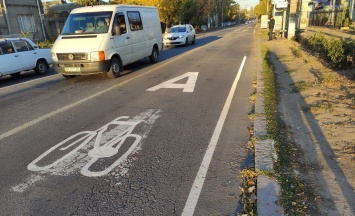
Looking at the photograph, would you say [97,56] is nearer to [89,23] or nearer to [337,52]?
[89,23]

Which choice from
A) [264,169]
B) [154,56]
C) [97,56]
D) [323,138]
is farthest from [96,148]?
[154,56]

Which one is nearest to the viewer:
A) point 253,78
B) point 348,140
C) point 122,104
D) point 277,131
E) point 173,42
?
point 348,140

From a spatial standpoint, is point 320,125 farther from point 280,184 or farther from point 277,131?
point 280,184

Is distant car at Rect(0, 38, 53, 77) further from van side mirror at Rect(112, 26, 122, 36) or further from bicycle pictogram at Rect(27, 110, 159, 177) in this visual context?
bicycle pictogram at Rect(27, 110, 159, 177)

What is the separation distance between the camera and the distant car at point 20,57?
35.0ft

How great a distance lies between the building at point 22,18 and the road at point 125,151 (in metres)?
20.1

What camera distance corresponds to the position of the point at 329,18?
32.0 metres

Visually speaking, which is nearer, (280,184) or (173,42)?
(280,184)

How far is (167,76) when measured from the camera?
10195 mm

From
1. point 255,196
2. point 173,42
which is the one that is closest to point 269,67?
point 255,196

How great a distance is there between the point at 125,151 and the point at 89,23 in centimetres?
708

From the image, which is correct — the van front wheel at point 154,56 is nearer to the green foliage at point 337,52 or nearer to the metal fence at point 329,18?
the green foliage at point 337,52

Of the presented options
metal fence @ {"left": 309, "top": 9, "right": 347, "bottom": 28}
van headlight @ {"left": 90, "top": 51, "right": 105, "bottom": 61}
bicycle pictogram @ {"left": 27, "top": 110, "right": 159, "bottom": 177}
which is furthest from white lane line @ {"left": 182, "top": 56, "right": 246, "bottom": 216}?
metal fence @ {"left": 309, "top": 9, "right": 347, "bottom": 28}

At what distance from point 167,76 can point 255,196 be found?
7490 millimetres
